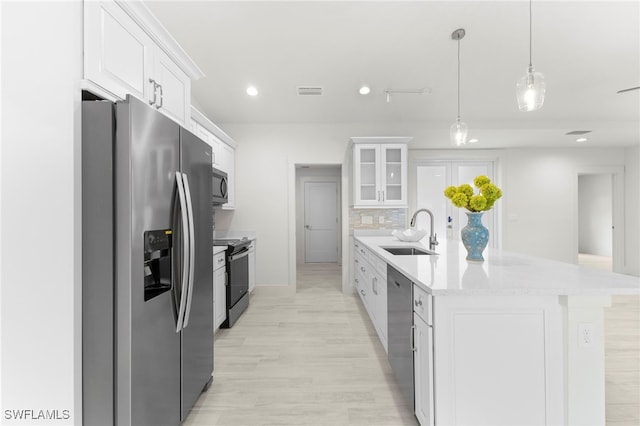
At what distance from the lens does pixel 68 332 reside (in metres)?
1.19

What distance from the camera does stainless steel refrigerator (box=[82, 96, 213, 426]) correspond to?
1226 mm

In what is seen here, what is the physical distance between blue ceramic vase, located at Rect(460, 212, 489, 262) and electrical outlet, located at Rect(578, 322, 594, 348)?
0.73 metres

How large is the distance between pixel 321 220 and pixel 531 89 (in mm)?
6322

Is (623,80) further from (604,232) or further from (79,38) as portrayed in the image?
(604,232)

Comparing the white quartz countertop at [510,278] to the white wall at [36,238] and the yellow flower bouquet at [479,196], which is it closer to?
the yellow flower bouquet at [479,196]

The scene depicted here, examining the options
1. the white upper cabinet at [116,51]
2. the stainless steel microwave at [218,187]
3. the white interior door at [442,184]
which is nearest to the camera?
the white upper cabinet at [116,51]

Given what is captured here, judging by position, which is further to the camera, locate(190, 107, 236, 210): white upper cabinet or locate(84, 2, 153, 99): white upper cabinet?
locate(190, 107, 236, 210): white upper cabinet

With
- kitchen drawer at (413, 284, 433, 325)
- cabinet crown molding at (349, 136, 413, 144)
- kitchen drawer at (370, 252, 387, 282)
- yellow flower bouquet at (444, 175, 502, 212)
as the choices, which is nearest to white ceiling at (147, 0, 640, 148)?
cabinet crown molding at (349, 136, 413, 144)

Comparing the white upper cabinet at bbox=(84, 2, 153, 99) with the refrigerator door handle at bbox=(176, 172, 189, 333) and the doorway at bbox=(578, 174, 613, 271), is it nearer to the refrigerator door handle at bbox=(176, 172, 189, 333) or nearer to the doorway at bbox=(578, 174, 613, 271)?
the refrigerator door handle at bbox=(176, 172, 189, 333)

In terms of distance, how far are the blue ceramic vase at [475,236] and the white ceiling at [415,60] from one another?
7.20 ft

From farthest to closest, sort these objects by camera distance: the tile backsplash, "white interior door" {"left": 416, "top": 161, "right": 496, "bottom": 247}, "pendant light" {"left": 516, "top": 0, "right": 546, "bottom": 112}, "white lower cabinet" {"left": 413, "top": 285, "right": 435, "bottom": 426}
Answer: "white interior door" {"left": 416, "top": 161, "right": 496, "bottom": 247}
the tile backsplash
"pendant light" {"left": 516, "top": 0, "right": 546, "bottom": 112}
"white lower cabinet" {"left": 413, "top": 285, "right": 435, "bottom": 426}

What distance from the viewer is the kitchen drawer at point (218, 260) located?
2947 millimetres

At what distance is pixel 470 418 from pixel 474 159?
17.7 feet

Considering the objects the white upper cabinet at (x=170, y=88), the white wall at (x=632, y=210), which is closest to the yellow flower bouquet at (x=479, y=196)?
the white upper cabinet at (x=170, y=88)
